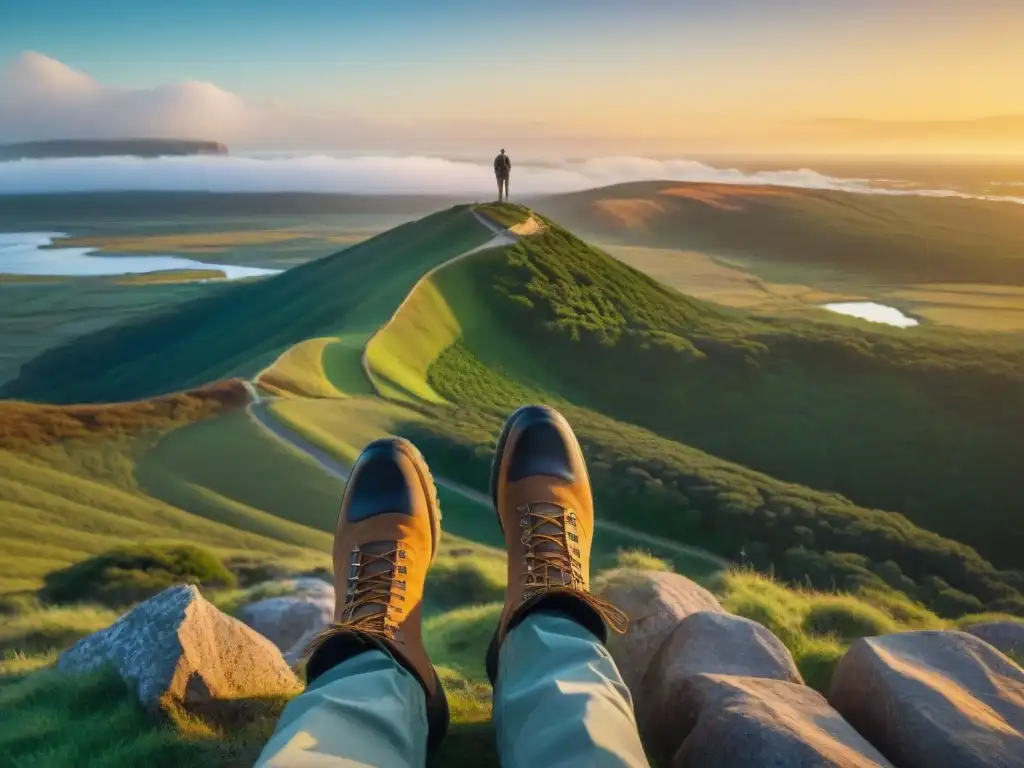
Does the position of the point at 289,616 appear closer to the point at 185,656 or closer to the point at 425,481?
the point at 425,481

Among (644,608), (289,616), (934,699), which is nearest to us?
(934,699)

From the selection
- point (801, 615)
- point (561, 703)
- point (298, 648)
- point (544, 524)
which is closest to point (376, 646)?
point (561, 703)

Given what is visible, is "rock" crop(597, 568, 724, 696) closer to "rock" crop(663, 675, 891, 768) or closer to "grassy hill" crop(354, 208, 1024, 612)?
"rock" crop(663, 675, 891, 768)

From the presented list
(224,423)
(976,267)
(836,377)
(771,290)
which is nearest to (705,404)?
(836,377)

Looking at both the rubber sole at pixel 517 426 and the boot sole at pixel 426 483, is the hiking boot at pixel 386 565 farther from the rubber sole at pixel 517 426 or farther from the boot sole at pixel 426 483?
the rubber sole at pixel 517 426

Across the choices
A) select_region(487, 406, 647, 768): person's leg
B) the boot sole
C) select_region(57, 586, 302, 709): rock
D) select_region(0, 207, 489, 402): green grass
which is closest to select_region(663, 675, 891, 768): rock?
select_region(487, 406, 647, 768): person's leg
